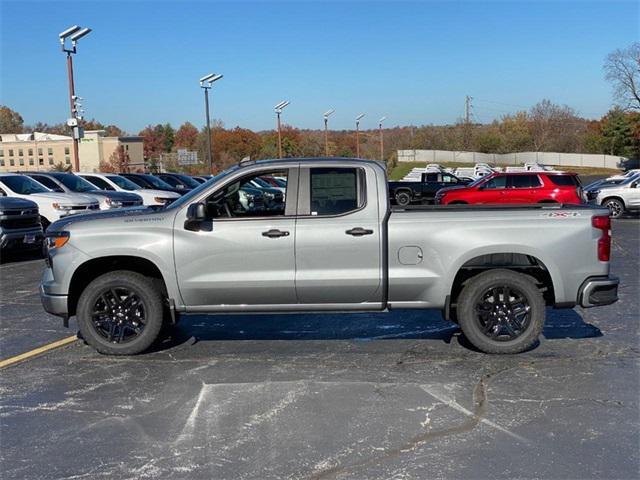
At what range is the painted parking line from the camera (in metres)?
6.21

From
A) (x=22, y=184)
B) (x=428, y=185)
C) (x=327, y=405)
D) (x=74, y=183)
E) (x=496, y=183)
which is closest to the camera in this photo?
(x=327, y=405)

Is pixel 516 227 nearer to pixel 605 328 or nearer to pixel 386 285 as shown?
pixel 386 285

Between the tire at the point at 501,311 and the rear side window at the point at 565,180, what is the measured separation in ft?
53.9

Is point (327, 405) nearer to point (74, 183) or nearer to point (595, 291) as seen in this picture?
point (595, 291)

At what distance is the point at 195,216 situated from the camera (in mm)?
5812

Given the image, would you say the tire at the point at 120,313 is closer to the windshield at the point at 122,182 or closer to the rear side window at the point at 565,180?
the windshield at the point at 122,182

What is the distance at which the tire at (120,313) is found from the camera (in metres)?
6.13

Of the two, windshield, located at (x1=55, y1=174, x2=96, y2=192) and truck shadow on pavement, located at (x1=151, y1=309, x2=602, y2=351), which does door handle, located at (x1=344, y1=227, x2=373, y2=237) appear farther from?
windshield, located at (x1=55, y1=174, x2=96, y2=192)

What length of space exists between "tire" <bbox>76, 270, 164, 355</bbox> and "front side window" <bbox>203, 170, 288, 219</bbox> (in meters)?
0.95

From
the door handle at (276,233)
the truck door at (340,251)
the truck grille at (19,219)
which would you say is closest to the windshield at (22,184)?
the truck grille at (19,219)

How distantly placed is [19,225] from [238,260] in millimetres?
8820

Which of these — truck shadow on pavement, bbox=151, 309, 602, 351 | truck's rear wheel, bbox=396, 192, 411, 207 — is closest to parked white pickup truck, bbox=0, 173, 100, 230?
truck shadow on pavement, bbox=151, 309, 602, 351

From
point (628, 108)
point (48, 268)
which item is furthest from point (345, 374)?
point (628, 108)

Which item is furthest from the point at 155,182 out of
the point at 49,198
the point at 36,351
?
the point at 36,351
